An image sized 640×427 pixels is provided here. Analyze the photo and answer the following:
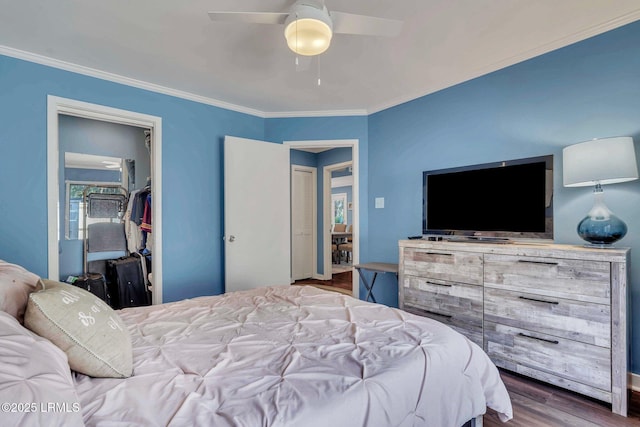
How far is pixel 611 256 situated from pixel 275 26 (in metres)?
2.57

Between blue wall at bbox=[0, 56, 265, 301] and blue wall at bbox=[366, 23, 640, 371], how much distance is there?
1861 mm

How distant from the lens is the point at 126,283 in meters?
3.79

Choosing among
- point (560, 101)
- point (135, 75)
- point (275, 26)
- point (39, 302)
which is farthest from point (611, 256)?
point (135, 75)

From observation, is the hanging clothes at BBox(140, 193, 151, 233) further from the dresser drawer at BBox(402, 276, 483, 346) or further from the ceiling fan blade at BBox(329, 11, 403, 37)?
the ceiling fan blade at BBox(329, 11, 403, 37)

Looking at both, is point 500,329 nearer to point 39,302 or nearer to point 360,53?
point 360,53

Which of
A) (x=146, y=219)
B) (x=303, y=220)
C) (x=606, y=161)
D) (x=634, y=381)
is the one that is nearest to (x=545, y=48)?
(x=606, y=161)

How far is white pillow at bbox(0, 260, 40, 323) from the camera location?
1.05 meters

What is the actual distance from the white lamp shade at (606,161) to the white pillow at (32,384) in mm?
2663

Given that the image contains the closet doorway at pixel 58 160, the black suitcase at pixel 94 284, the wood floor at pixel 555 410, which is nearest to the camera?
the wood floor at pixel 555 410

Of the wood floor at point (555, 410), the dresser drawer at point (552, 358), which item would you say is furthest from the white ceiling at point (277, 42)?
the wood floor at point (555, 410)

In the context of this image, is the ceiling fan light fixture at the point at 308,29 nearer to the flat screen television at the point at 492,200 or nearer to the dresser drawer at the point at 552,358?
the flat screen television at the point at 492,200

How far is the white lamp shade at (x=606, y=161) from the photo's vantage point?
6.19ft

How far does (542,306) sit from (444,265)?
2.31ft

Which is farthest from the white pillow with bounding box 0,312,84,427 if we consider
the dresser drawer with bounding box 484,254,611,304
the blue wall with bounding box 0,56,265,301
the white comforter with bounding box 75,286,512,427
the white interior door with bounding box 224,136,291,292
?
the white interior door with bounding box 224,136,291,292
